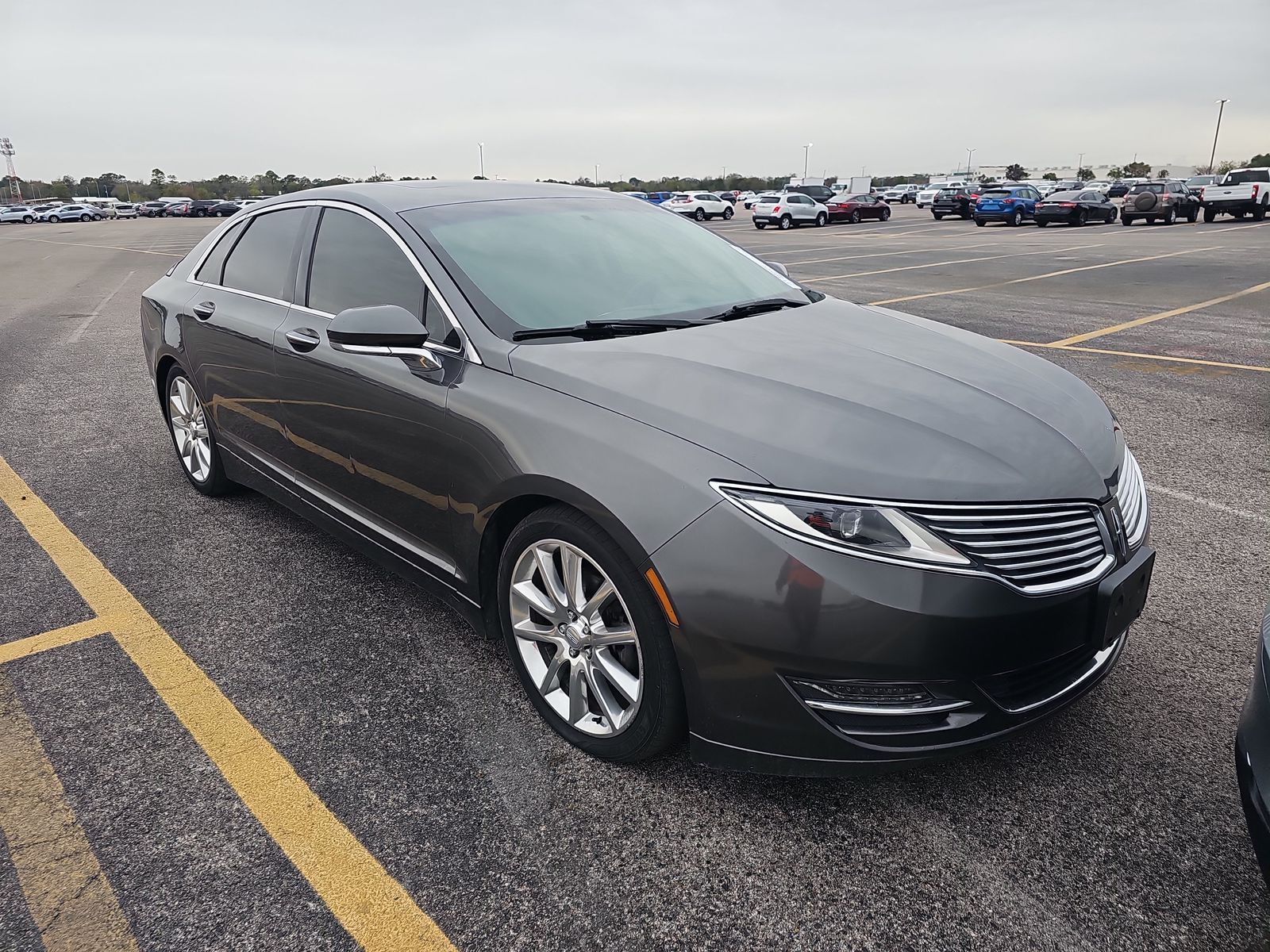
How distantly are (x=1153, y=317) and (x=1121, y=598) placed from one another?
10295 mm

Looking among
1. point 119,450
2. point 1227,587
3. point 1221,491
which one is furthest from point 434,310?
point 1221,491

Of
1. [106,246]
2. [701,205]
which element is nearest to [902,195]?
[701,205]

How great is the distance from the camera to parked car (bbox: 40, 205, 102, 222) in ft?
229

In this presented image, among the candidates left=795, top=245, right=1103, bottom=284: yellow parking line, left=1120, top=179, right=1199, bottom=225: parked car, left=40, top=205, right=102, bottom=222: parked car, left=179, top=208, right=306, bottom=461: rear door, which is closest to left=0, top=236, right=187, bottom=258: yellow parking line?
left=795, top=245, right=1103, bottom=284: yellow parking line

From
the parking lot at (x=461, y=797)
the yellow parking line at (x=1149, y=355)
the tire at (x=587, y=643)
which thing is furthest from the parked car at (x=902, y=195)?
the tire at (x=587, y=643)

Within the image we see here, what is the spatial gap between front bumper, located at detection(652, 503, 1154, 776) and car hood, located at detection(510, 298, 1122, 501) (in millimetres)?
203

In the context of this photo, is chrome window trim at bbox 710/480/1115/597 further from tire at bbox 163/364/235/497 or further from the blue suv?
the blue suv

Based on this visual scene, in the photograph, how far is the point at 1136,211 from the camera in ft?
118

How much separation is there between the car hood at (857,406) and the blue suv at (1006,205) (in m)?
36.9

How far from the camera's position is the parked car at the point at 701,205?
45.9m

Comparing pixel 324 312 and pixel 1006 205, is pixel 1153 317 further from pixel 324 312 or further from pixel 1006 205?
pixel 1006 205

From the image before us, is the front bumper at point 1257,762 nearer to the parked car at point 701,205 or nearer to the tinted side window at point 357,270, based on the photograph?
the tinted side window at point 357,270

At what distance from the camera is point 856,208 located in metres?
40.5

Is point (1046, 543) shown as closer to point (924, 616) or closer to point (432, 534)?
point (924, 616)
